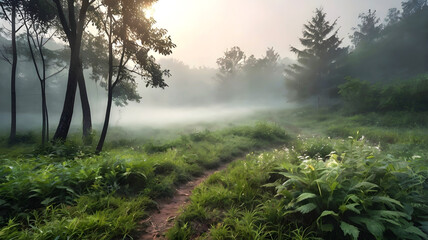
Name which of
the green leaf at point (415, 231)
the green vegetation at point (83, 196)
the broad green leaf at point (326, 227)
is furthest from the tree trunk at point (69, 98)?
the green leaf at point (415, 231)

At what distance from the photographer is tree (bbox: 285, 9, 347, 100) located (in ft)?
95.9

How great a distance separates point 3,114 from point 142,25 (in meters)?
56.3

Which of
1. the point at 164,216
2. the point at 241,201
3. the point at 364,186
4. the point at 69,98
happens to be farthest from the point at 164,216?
the point at 69,98

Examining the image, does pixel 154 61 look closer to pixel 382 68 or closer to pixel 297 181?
pixel 297 181

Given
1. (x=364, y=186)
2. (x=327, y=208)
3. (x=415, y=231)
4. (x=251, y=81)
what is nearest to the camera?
(x=415, y=231)

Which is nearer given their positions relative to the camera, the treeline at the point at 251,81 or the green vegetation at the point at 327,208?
the green vegetation at the point at 327,208

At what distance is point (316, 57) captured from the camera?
2986 cm

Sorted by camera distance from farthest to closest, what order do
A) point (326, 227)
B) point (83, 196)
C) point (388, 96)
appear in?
1. point (388, 96)
2. point (83, 196)
3. point (326, 227)

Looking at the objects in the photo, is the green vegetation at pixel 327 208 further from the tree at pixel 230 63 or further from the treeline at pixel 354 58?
the tree at pixel 230 63

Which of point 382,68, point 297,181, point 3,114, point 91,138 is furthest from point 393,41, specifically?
point 3,114

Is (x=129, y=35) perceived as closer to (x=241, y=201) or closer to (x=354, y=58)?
(x=241, y=201)

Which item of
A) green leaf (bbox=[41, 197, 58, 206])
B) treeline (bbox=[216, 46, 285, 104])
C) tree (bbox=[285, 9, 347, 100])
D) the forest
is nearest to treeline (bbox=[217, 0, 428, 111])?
tree (bbox=[285, 9, 347, 100])

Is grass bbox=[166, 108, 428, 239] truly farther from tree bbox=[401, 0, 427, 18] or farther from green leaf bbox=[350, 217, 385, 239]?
tree bbox=[401, 0, 427, 18]

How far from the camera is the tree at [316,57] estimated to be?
95.9ft
